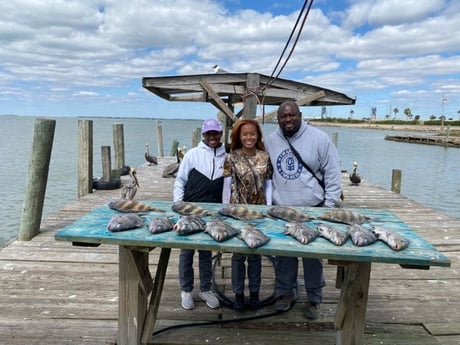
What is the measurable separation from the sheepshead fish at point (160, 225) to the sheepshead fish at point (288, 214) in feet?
2.71

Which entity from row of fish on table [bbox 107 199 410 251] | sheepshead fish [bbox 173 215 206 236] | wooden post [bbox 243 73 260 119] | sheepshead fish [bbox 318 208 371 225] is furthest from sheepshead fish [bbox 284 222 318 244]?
wooden post [bbox 243 73 260 119]

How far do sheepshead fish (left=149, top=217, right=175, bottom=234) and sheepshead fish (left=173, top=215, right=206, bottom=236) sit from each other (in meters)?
0.05

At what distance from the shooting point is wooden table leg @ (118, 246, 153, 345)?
2666 mm

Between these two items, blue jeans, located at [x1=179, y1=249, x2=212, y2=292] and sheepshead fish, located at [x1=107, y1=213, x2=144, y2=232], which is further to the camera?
blue jeans, located at [x1=179, y1=249, x2=212, y2=292]

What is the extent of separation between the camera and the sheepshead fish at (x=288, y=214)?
9.25 ft

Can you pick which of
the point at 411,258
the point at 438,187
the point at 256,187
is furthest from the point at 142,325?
the point at 438,187

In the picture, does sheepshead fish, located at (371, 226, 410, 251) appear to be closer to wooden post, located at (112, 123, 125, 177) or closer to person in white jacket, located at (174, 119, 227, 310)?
person in white jacket, located at (174, 119, 227, 310)

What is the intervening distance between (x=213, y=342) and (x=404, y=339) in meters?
1.65

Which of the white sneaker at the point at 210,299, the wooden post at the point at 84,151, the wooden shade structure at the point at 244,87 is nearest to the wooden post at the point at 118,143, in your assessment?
the wooden post at the point at 84,151

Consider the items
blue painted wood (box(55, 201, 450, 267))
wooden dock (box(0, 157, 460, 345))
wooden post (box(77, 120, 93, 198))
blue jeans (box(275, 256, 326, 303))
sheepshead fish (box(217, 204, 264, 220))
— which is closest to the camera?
blue painted wood (box(55, 201, 450, 267))

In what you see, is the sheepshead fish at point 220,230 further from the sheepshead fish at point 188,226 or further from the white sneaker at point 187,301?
the white sneaker at point 187,301

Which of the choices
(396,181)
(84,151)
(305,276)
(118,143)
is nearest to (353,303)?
(305,276)

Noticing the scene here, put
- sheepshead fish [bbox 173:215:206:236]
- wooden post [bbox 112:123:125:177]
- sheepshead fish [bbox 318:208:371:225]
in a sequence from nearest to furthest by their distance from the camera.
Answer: sheepshead fish [bbox 173:215:206:236]
sheepshead fish [bbox 318:208:371:225]
wooden post [bbox 112:123:125:177]

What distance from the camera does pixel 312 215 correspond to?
296 cm
